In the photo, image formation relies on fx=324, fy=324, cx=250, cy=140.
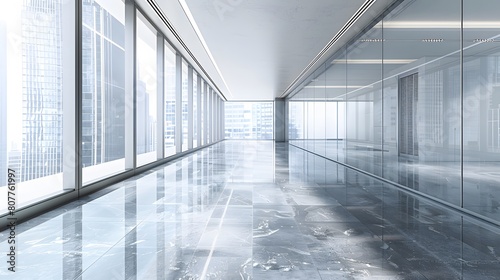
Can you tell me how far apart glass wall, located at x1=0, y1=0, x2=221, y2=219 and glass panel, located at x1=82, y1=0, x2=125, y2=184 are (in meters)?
0.02

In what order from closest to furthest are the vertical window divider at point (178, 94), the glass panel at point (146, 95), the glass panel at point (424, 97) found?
the glass panel at point (424, 97) → the glass panel at point (146, 95) → the vertical window divider at point (178, 94)

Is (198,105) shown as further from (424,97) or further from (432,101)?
(432,101)

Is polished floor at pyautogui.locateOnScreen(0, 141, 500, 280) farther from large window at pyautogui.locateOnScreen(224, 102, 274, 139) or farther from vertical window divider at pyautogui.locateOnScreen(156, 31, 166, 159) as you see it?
large window at pyautogui.locateOnScreen(224, 102, 274, 139)

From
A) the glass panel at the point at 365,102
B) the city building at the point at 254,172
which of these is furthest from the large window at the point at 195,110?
the glass panel at the point at 365,102

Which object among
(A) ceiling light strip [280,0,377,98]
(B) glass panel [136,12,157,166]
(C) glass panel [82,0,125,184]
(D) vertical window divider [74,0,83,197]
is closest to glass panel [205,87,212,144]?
(A) ceiling light strip [280,0,377,98]

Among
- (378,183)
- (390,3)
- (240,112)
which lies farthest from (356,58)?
(240,112)

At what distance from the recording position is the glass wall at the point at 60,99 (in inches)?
195

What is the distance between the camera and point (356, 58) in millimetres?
10266

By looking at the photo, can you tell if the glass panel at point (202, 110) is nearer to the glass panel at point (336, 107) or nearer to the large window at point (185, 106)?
the large window at point (185, 106)

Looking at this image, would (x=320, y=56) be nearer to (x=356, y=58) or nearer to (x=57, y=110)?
(x=356, y=58)

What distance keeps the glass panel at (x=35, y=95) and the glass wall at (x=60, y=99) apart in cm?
2

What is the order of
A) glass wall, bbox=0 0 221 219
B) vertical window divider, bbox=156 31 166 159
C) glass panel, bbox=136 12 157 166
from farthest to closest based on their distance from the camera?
1. vertical window divider, bbox=156 31 166 159
2. glass panel, bbox=136 12 157 166
3. glass wall, bbox=0 0 221 219

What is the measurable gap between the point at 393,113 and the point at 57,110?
7.17 m

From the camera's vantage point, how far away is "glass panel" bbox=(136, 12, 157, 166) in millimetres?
10768
